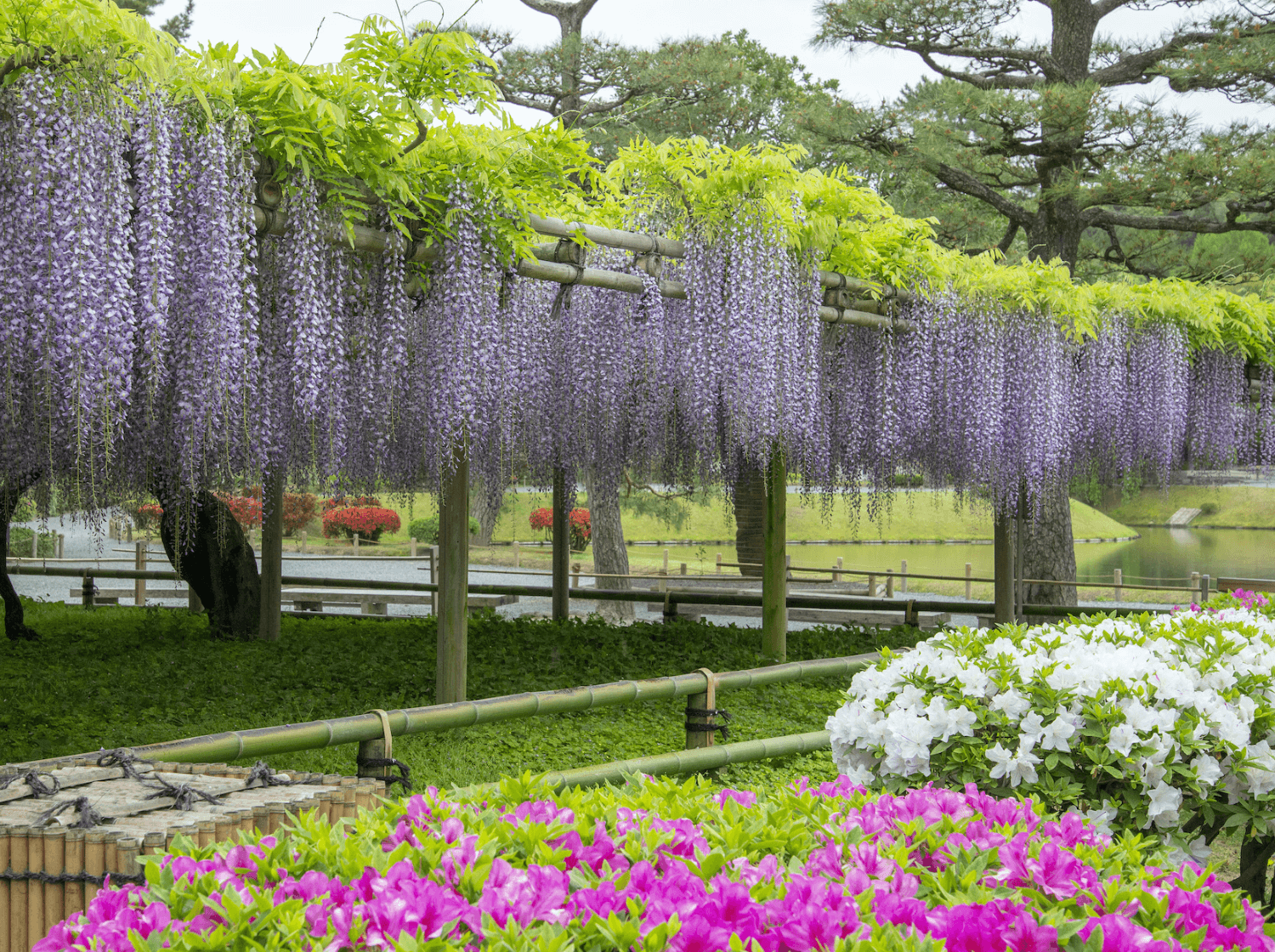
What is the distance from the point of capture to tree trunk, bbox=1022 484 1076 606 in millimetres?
9648

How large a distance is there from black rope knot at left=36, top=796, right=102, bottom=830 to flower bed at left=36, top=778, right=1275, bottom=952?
0.96 ft

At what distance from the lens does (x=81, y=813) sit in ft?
5.49

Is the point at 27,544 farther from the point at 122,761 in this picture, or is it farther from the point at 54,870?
the point at 54,870

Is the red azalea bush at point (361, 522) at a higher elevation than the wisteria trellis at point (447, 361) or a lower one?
lower

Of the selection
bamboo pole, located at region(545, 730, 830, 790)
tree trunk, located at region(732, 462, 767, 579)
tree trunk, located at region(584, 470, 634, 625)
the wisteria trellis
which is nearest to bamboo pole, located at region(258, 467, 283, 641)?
the wisteria trellis

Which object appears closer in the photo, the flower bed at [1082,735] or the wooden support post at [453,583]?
the flower bed at [1082,735]

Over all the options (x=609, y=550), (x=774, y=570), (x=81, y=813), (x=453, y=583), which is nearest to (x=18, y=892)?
(x=81, y=813)

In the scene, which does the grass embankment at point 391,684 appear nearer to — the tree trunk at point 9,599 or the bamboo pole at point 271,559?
the bamboo pole at point 271,559

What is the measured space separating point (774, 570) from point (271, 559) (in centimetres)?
364

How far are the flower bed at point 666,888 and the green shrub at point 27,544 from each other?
20.9 m

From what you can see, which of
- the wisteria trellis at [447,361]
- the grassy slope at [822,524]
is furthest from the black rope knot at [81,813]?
the grassy slope at [822,524]

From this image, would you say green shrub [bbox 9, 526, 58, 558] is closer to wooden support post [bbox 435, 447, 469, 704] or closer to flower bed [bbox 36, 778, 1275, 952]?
wooden support post [bbox 435, 447, 469, 704]

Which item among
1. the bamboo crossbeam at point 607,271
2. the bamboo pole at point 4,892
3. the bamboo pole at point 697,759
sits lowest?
the bamboo pole at point 697,759

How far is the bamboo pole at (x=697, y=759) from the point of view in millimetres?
3615
